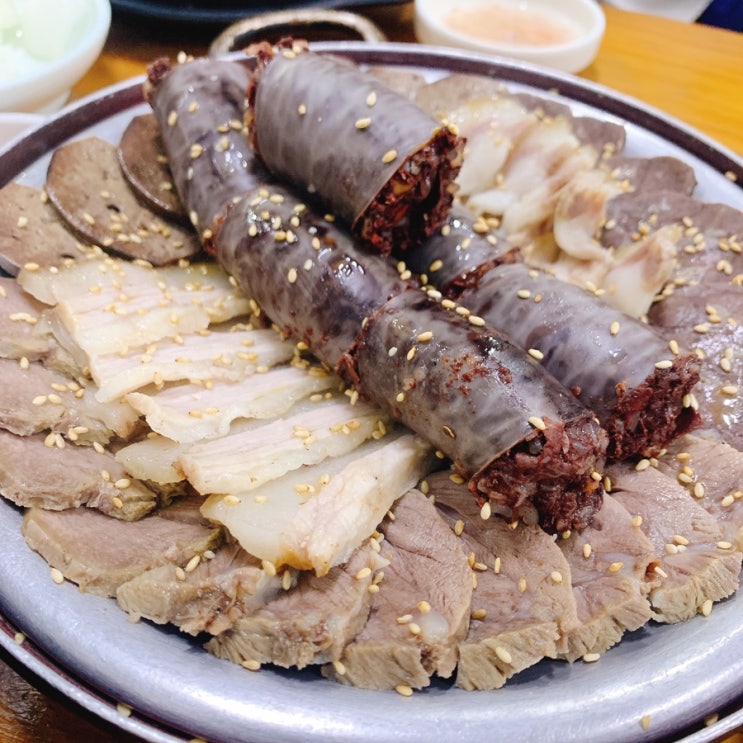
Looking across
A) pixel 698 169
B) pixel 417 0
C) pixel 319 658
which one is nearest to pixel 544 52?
pixel 417 0

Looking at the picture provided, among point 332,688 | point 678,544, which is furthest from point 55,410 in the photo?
point 678,544

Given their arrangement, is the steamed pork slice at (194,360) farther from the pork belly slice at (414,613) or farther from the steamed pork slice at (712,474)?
the steamed pork slice at (712,474)

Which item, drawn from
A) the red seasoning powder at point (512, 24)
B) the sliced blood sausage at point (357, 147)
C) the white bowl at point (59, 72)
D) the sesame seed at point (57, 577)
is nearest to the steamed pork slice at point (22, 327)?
the sesame seed at point (57, 577)

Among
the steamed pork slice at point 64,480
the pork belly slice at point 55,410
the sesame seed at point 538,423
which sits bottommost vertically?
the steamed pork slice at point 64,480

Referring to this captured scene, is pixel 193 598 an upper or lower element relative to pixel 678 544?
lower

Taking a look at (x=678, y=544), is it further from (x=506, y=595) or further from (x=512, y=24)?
(x=512, y=24)

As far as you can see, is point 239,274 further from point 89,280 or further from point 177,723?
point 177,723
